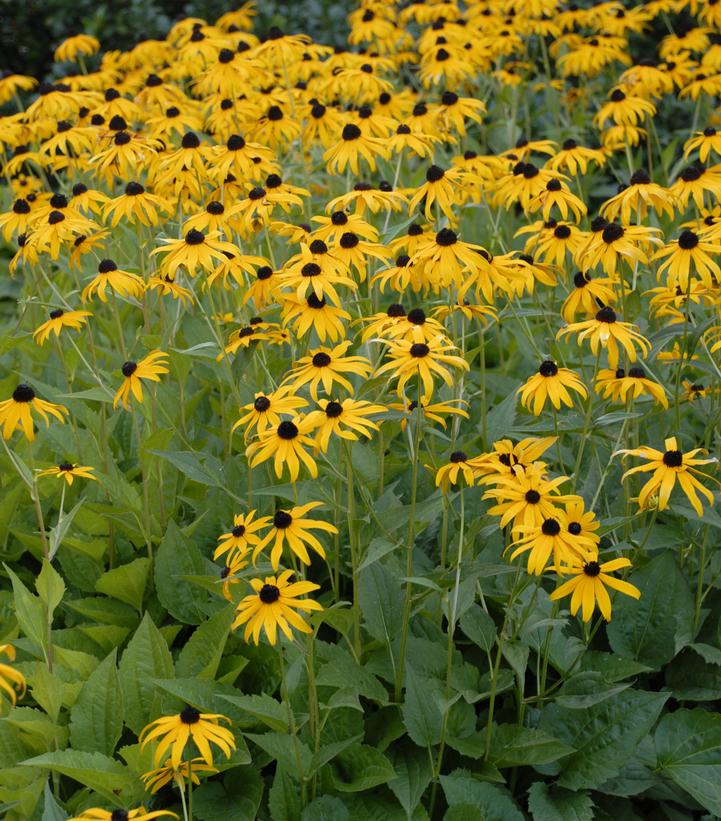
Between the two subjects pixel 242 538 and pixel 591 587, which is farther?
pixel 242 538

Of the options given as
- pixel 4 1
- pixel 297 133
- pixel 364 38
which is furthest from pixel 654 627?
pixel 4 1

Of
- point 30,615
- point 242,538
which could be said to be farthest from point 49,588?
point 242,538

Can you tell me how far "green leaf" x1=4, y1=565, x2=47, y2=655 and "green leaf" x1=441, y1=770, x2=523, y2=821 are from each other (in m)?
1.12

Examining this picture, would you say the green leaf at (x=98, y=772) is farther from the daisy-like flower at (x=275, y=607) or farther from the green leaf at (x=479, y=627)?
the green leaf at (x=479, y=627)

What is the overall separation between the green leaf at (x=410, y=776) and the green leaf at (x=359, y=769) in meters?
0.04

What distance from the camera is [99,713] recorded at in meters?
2.89

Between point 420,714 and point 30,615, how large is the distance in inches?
42.5

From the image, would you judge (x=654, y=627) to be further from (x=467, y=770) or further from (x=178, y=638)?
(x=178, y=638)

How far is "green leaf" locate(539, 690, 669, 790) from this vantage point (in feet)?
9.05

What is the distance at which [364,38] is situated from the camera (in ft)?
18.6

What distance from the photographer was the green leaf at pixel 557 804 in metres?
2.71

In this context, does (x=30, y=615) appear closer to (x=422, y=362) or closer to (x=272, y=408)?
(x=272, y=408)

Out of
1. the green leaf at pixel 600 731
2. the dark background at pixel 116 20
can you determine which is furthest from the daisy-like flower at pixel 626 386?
the dark background at pixel 116 20

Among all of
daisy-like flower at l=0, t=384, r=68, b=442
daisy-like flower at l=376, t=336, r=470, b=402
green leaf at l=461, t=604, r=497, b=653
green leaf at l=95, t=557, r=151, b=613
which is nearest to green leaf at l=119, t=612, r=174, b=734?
green leaf at l=95, t=557, r=151, b=613
